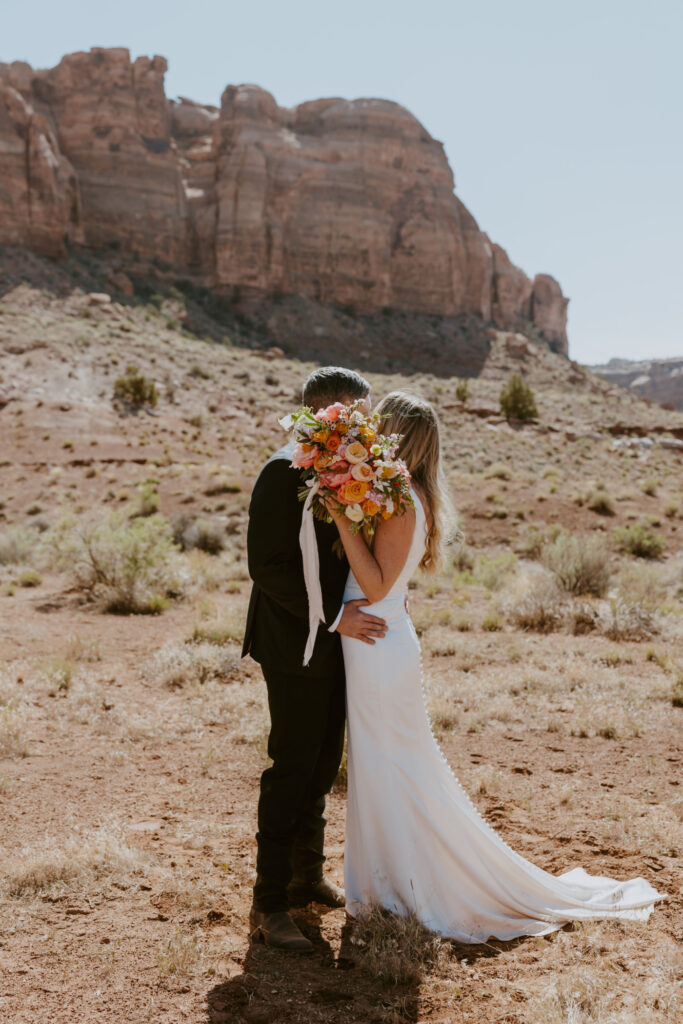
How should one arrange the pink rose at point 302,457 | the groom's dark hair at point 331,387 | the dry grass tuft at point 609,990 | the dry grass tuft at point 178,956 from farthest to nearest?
the groom's dark hair at point 331,387 → the dry grass tuft at point 178,956 → the pink rose at point 302,457 → the dry grass tuft at point 609,990

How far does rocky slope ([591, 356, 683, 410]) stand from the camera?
109188mm

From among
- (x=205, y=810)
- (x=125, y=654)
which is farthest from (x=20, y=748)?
(x=125, y=654)

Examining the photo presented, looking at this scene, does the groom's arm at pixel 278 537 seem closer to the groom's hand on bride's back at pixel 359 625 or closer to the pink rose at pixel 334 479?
the groom's hand on bride's back at pixel 359 625

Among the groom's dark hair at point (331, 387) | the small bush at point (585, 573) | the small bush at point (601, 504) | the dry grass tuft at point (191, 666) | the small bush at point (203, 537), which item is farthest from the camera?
the small bush at point (601, 504)

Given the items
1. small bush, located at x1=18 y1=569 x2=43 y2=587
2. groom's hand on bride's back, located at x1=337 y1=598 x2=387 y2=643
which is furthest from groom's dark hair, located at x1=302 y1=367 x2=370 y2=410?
small bush, located at x1=18 y1=569 x2=43 y2=587

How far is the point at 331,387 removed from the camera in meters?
3.16

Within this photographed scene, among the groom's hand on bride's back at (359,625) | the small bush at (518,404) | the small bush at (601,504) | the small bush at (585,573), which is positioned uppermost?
the small bush at (518,404)

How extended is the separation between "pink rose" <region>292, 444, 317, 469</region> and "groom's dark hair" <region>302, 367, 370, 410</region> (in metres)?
0.29

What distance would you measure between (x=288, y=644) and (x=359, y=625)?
0.32m

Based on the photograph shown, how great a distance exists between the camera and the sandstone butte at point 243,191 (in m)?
51.9

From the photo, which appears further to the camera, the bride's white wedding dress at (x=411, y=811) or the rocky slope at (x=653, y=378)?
the rocky slope at (x=653, y=378)

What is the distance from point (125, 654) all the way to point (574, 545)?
288 inches

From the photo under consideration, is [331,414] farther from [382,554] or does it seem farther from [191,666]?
[191,666]

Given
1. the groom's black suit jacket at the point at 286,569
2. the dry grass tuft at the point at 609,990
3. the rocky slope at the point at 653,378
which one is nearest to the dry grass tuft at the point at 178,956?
the groom's black suit jacket at the point at 286,569
